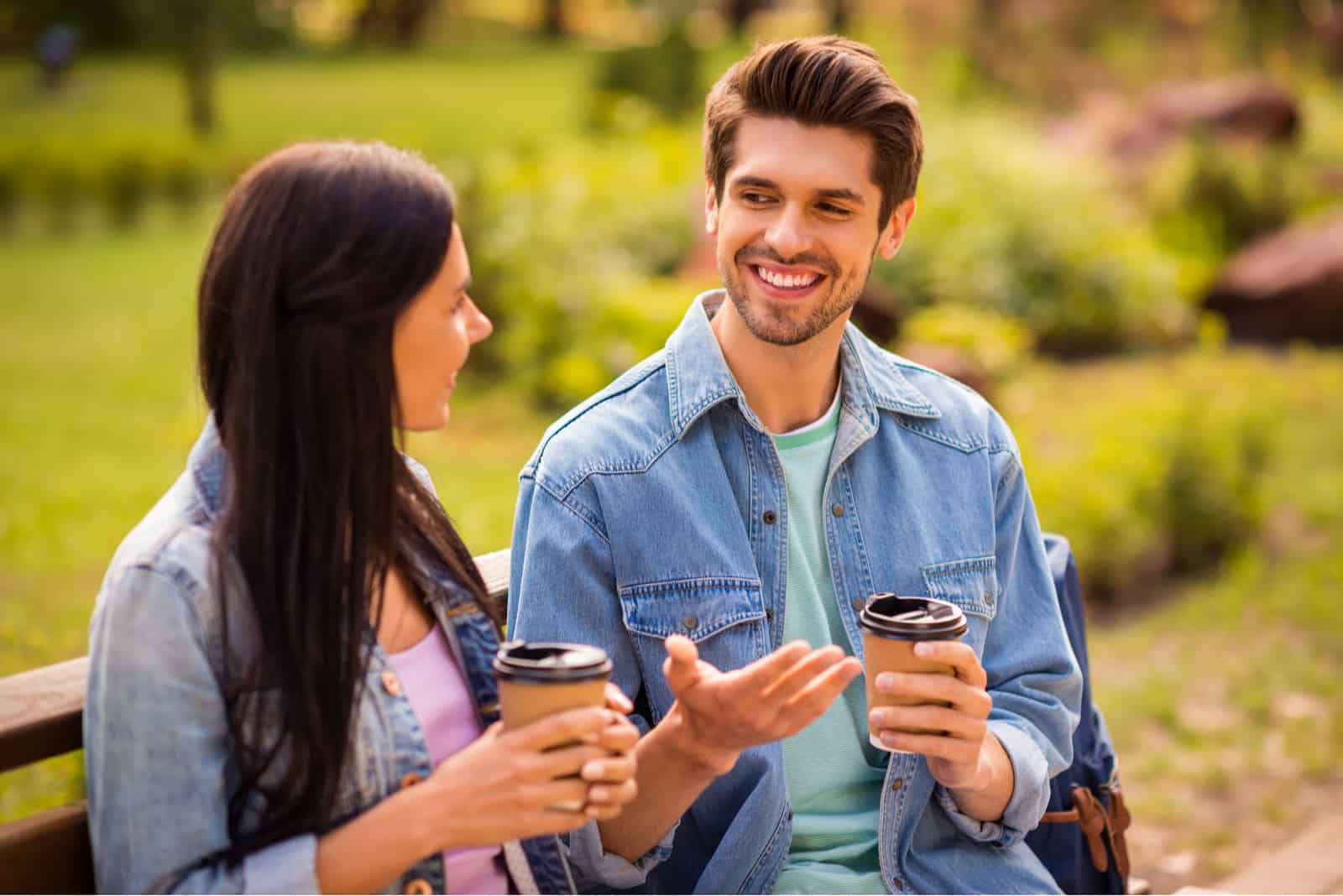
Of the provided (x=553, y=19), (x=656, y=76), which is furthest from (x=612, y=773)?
(x=553, y=19)

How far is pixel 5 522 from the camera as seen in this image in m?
6.93

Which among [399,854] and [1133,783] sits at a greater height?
[399,854]

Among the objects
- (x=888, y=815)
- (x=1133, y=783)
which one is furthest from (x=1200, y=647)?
(x=888, y=815)

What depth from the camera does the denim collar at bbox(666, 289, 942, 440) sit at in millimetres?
2516

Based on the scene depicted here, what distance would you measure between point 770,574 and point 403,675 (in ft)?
2.40

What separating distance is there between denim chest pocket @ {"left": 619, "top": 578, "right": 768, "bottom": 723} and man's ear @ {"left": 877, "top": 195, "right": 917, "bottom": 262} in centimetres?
75

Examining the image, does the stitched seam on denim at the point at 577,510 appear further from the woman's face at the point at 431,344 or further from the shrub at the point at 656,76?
the shrub at the point at 656,76

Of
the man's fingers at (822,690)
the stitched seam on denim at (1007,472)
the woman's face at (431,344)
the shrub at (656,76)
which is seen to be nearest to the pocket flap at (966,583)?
the stitched seam on denim at (1007,472)

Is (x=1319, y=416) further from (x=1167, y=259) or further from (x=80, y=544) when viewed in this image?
(x=80, y=544)

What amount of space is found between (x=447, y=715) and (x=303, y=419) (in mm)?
511

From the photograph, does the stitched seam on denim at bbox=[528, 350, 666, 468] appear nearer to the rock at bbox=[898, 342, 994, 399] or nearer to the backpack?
the backpack

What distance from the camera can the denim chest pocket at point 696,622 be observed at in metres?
2.37

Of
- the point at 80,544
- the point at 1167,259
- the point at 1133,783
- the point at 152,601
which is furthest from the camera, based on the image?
the point at 1167,259

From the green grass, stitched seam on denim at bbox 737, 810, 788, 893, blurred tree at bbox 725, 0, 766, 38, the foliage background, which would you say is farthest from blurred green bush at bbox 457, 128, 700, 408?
blurred tree at bbox 725, 0, 766, 38
